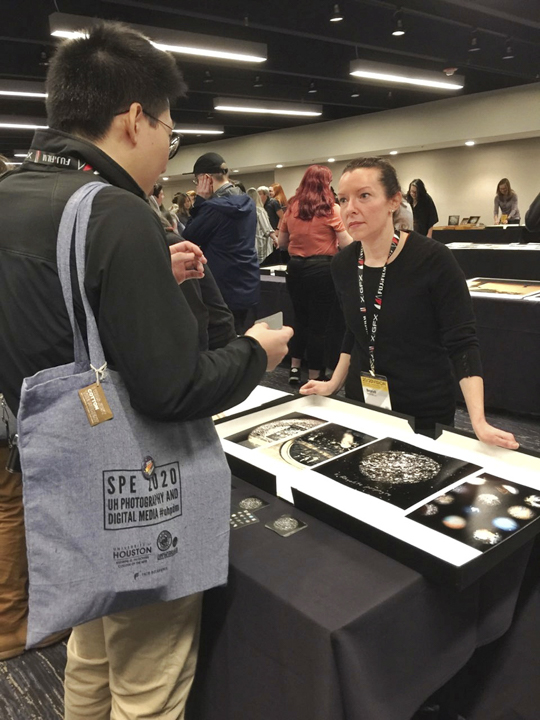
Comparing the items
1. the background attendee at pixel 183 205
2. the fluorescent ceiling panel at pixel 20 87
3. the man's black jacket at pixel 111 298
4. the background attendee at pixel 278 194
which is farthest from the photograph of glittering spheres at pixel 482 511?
the fluorescent ceiling panel at pixel 20 87

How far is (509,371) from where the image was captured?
3434 millimetres

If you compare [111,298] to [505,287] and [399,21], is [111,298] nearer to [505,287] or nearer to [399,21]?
[505,287]

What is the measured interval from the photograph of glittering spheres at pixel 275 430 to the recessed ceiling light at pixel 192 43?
185 inches

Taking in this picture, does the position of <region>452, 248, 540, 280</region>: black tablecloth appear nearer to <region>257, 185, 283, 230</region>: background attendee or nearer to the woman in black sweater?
<region>257, 185, 283, 230</region>: background attendee

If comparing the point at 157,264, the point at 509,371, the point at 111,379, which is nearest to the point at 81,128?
the point at 157,264

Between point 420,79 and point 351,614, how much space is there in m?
8.53

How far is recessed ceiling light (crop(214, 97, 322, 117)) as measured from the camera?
9.36 meters

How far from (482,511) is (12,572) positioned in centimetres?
141

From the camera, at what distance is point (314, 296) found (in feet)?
12.6

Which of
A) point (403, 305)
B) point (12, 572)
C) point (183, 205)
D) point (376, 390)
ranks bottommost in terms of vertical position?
point (12, 572)

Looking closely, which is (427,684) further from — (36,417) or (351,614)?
(36,417)

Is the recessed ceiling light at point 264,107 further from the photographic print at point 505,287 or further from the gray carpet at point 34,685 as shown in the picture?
the gray carpet at point 34,685

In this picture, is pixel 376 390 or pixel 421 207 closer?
pixel 376 390

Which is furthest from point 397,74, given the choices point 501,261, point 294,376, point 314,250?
point 294,376
